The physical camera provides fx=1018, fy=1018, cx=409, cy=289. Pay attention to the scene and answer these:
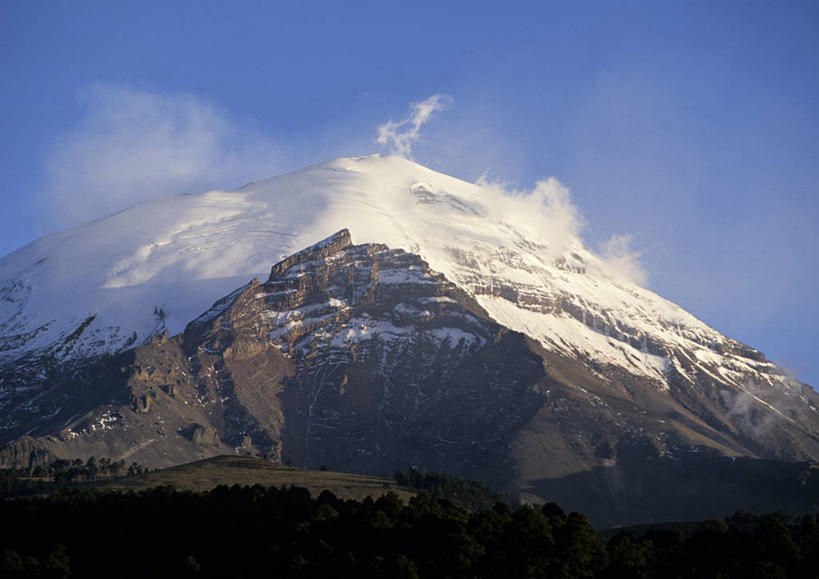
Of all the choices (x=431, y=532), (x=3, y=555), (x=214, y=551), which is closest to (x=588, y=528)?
(x=431, y=532)

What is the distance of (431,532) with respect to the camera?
172250mm

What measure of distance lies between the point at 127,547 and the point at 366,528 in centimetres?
5029

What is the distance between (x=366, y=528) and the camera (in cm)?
17888

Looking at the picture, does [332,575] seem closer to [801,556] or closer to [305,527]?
[305,527]

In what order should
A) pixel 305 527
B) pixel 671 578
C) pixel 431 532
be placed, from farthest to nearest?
pixel 305 527
pixel 431 532
pixel 671 578

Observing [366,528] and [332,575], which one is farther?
[366,528]

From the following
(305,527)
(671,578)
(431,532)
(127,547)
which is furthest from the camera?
(127,547)

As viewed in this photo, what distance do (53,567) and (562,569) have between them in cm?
8629

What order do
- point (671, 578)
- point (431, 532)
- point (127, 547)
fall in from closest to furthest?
1. point (671, 578)
2. point (431, 532)
3. point (127, 547)

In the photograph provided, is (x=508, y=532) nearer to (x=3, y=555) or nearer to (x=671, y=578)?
(x=671, y=578)

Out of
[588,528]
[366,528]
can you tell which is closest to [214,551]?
[366,528]

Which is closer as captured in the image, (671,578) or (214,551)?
(671,578)

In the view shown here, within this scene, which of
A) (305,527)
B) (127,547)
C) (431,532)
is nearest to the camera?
(431,532)

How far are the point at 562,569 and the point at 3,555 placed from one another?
95.4 meters
